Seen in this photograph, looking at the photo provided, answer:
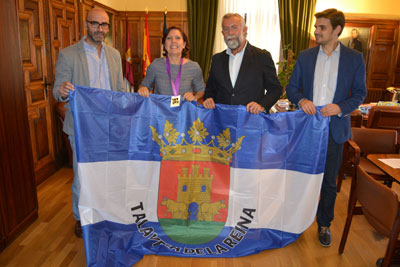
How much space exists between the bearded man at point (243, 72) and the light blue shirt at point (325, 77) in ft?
0.92

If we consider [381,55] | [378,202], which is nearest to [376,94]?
[381,55]

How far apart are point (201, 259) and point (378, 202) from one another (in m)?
1.23

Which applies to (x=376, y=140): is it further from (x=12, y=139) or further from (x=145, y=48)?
(x=145, y=48)

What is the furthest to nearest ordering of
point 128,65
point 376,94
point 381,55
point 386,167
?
point 376,94 < point 381,55 < point 128,65 < point 386,167

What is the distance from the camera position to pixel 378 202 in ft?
5.84

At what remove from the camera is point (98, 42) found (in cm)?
236

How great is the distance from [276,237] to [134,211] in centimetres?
106

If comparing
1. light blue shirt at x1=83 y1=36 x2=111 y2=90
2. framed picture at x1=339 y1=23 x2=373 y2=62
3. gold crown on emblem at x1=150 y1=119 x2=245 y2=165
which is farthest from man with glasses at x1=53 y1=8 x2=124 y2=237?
framed picture at x1=339 y1=23 x2=373 y2=62

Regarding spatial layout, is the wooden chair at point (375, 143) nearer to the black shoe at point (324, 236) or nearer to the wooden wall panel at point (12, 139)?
the black shoe at point (324, 236)

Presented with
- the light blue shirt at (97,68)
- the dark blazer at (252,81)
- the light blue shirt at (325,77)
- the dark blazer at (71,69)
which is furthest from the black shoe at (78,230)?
the light blue shirt at (325,77)

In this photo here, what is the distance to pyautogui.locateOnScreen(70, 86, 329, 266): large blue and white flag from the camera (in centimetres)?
220

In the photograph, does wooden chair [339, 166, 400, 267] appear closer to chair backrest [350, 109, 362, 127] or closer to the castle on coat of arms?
the castle on coat of arms

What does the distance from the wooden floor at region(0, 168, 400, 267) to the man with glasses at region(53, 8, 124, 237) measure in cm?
30

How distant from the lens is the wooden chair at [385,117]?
11.8 feet
